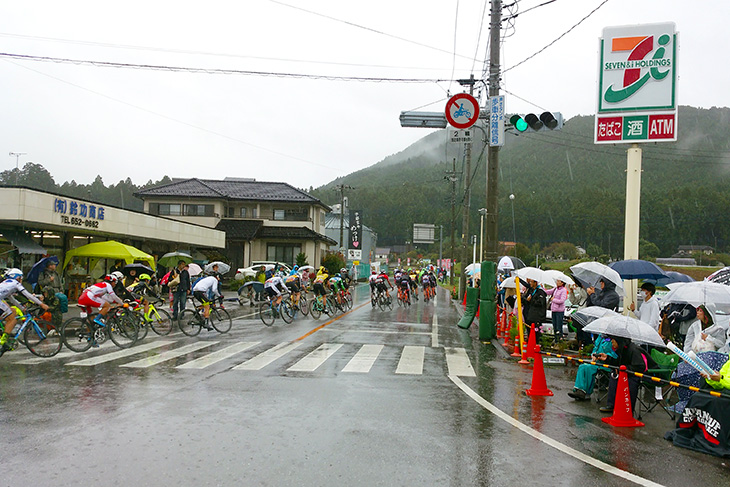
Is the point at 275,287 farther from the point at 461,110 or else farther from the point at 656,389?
the point at 656,389

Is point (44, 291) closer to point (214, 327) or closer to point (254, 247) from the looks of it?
point (214, 327)

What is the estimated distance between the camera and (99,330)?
12.7 meters

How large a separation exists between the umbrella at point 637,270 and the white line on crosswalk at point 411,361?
5.14 m

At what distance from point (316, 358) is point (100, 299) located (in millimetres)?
5258

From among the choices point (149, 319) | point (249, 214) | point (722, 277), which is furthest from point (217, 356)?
point (249, 214)

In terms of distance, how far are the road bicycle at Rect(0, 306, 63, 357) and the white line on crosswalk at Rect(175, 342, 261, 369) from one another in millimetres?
3127

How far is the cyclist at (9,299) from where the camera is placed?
10.9 meters

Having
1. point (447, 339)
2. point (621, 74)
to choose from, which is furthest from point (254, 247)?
point (621, 74)

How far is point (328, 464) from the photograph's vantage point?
546 cm

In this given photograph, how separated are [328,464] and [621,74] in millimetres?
13086

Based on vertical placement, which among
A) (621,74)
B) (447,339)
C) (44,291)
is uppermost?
(621,74)

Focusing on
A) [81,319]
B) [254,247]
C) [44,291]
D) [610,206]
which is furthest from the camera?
[610,206]

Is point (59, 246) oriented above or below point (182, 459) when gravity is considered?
above

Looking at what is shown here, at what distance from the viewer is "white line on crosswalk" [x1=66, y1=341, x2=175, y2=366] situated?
35.8 ft
